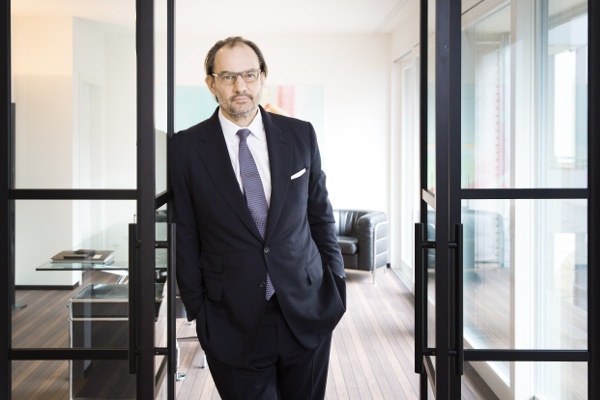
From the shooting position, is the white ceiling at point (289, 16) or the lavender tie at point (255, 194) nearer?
the lavender tie at point (255, 194)

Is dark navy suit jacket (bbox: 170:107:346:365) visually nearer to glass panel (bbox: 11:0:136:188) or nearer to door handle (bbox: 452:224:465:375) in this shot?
glass panel (bbox: 11:0:136:188)

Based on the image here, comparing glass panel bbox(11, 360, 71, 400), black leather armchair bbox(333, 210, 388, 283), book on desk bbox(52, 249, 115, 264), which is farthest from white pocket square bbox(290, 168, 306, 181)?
black leather armchair bbox(333, 210, 388, 283)

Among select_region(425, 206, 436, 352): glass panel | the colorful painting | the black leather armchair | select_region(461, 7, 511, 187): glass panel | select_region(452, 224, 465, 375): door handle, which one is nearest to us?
select_region(452, 224, 465, 375): door handle

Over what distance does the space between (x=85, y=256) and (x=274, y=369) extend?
1.67ft

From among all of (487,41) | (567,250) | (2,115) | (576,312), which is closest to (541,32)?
(487,41)

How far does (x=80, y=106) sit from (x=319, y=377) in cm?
84

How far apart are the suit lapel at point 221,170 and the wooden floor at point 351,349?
0.36 metres

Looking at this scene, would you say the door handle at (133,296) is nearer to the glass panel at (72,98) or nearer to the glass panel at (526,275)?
the glass panel at (72,98)

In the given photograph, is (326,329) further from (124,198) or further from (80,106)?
(80,106)

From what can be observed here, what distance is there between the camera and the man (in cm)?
160

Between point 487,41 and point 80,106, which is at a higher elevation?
point 487,41

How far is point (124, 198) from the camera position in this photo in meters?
1.60

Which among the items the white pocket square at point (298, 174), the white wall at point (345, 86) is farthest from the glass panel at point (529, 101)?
the white wall at point (345, 86)

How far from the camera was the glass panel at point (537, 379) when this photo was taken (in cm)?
166
